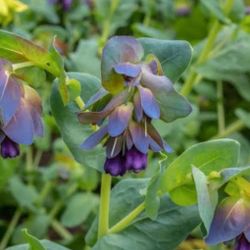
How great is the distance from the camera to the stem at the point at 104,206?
84cm

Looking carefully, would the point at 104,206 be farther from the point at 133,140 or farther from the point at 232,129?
the point at 232,129

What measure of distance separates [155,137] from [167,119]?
4 cm

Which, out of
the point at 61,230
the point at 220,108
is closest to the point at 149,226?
the point at 61,230

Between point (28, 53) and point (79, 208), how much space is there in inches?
23.8

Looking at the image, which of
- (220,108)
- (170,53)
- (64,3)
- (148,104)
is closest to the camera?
(148,104)

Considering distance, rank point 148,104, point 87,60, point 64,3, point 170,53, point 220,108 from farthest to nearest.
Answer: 1. point 220,108
2. point 64,3
3. point 87,60
4. point 170,53
5. point 148,104

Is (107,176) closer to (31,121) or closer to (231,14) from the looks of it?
(31,121)

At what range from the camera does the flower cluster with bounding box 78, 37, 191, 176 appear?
0.73m

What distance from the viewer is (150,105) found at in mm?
725

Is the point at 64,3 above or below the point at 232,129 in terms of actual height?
above

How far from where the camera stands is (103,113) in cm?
74

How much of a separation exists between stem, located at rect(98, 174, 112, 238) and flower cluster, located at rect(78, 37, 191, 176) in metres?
0.10

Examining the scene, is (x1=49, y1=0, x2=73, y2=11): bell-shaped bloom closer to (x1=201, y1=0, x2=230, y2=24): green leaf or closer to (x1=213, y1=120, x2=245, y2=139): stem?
(x1=201, y1=0, x2=230, y2=24): green leaf

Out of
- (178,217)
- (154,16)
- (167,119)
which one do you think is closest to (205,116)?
(154,16)
